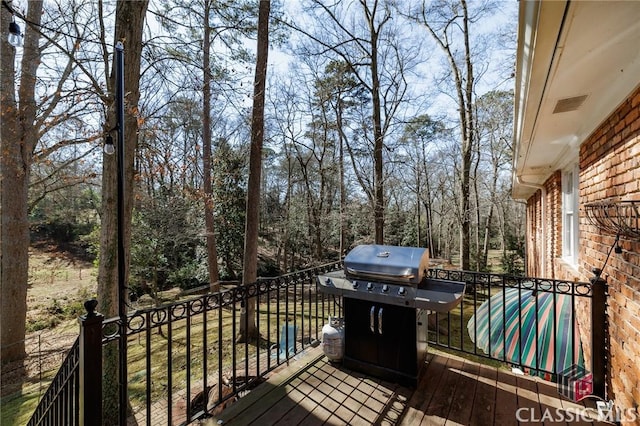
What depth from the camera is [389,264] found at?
105 inches

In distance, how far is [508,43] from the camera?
9.09 metres

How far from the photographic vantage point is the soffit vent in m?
2.31

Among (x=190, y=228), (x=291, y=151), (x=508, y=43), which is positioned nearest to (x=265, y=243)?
(x=291, y=151)

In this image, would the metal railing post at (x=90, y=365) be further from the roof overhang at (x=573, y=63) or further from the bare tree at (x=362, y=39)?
the bare tree at (x=362, y=39)

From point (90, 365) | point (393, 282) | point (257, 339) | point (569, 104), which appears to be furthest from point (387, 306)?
point (569, 104)

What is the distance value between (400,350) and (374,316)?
369 mm

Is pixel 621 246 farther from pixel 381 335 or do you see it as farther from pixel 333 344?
pixel 333 344

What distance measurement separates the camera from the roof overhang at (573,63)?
4.34ft

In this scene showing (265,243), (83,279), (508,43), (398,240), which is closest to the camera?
(508,43)

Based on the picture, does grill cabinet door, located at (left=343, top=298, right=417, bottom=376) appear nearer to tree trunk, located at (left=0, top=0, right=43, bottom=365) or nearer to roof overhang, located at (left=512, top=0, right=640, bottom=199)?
roof overhang, located at (left=512, top=0, right=640, bottom=199)

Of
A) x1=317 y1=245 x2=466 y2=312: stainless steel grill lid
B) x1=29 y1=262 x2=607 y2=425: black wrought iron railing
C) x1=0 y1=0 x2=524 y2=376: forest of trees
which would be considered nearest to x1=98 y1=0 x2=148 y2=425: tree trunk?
x1=0 y1=0 x2=524 y2=376: forest of trees

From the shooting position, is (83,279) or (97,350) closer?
(97,350)

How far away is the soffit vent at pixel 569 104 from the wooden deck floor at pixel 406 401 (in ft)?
7.91

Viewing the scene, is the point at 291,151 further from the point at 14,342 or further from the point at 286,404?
the point at 286,404
